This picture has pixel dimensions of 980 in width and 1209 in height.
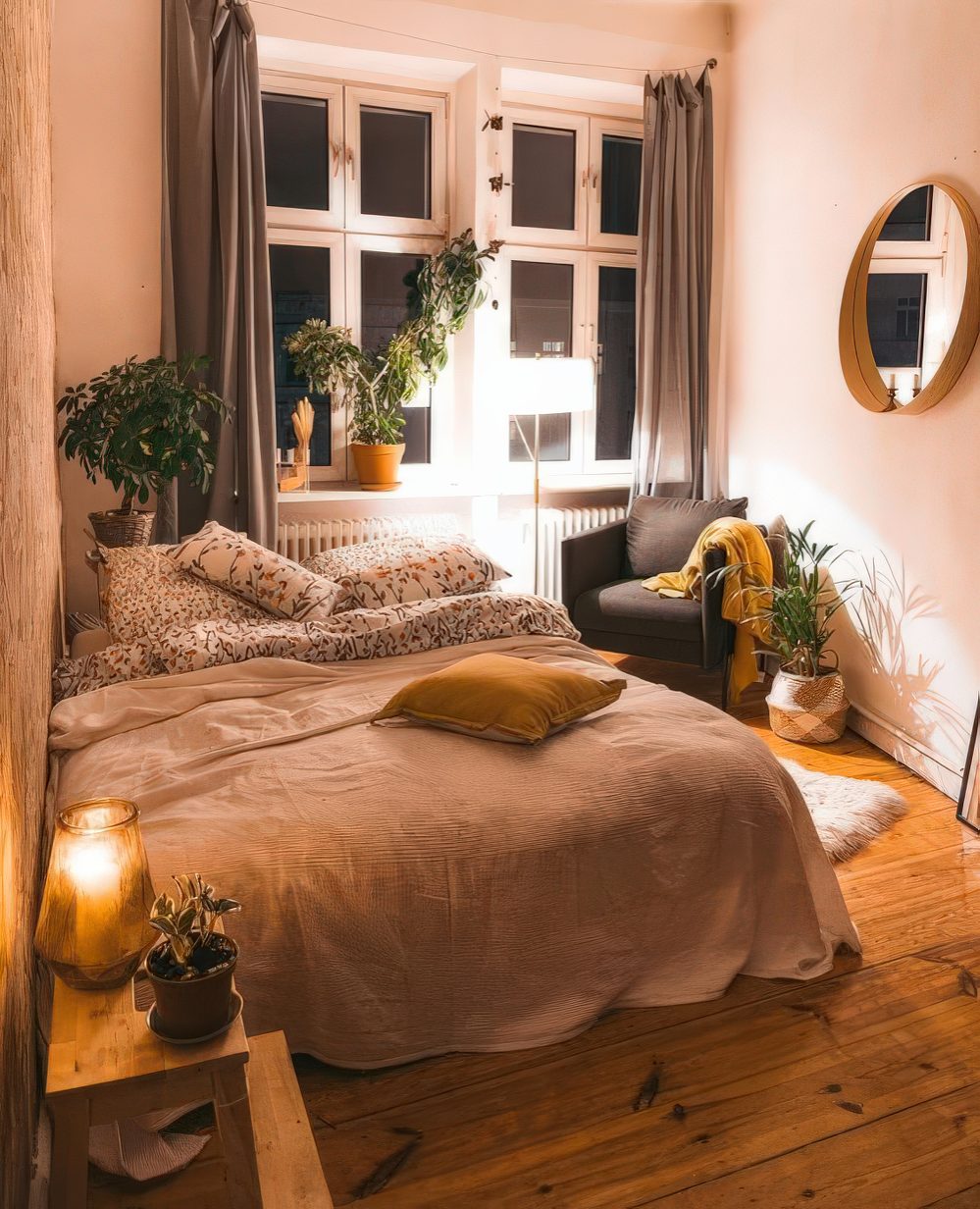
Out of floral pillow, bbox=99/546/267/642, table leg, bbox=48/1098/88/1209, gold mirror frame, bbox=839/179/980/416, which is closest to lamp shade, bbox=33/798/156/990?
table leg, bbox=48/1098/88/1209

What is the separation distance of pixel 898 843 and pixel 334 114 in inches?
148

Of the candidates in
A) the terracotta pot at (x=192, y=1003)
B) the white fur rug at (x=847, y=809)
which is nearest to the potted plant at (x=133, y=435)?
the white fur rug at (x=847, y=809)

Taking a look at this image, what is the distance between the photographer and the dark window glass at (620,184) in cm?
516

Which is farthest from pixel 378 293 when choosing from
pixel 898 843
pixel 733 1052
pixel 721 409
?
pixel 733 1052

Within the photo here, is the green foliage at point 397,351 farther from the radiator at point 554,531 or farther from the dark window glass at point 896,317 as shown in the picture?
the dark window glass at point 896,317

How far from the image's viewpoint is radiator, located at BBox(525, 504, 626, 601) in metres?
4.98

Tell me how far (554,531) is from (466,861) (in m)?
3.06

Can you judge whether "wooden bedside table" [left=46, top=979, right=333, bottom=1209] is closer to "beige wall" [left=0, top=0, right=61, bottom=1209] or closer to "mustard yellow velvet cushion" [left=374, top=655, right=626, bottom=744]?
"beige wall" [left=0, top=0, right=61, bottom=1209]

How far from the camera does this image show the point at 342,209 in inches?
187

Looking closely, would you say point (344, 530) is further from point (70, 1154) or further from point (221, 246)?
point (70, 1154)

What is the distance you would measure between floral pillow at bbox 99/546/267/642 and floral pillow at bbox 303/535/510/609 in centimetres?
Result: 34

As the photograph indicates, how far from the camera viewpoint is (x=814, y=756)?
3.84 meters

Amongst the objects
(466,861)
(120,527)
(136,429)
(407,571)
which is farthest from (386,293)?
(466,861)

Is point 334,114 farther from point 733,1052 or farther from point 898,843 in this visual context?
point 733,1052
